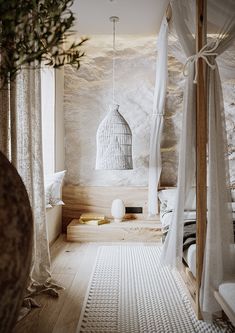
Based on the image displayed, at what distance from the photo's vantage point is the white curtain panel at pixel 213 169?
1.81 meters

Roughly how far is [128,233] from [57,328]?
202 centimetres

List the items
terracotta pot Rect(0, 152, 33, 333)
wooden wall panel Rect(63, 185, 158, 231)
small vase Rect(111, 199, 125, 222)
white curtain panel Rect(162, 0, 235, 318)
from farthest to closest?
1. wooden wall panel Rect(63, 185, 158, 231)
2. small vase Rect(111, 199, 125, 222)
3. white curtain panel Rect(162, 0, 235, 318)
4. terracotta pot Rect(0, 152, 33, 333)

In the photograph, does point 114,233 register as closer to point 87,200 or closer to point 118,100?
point 87,200

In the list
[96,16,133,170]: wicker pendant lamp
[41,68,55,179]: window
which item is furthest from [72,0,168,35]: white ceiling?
[41,68,55,179]: window

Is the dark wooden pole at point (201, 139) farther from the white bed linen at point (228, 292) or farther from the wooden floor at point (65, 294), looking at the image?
the wooden floor at point (65, 294)

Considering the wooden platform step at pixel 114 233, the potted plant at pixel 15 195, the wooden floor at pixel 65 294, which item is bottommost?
the wooden floor at pixel 65 294

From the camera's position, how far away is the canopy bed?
1818 mm

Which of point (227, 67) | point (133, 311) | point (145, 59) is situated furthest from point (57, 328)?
point (145, 59)

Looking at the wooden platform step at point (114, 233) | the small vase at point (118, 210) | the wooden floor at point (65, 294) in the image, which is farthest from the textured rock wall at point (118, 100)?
the wooden floor at point (65, 294)

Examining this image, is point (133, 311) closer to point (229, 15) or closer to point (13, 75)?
point (13, 75)

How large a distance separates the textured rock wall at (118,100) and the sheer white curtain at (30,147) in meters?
1.97

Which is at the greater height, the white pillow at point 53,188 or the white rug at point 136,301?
the white pillow at point 53,188

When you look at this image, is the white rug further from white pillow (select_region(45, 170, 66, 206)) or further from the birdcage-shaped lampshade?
the birdcage-shaped lampshade

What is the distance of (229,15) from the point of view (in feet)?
6.35
